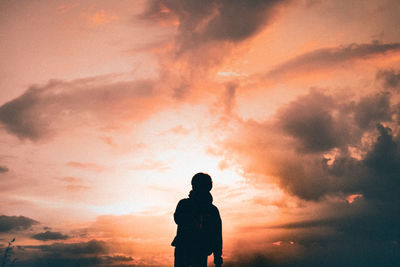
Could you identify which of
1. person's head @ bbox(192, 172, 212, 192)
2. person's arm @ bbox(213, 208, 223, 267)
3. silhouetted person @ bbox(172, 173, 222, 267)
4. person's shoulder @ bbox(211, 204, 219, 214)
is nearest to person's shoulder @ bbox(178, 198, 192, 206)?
silhouetted person @ bbox(172, 173, 222, 267)

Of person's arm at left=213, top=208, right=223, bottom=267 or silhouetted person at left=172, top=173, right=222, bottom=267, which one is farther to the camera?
person's arm at left=213, top=208, right=223, bottom=267

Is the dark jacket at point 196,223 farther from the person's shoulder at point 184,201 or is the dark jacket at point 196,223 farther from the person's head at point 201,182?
the person's head at point 201,182

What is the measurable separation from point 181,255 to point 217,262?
1.36 metres

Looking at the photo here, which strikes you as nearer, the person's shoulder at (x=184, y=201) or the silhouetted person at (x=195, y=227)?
the silhouetted person at (x=195, y=227)

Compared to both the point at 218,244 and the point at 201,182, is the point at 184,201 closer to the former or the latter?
the point at 201,182

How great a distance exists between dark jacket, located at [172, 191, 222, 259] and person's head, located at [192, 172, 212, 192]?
0.21 meters

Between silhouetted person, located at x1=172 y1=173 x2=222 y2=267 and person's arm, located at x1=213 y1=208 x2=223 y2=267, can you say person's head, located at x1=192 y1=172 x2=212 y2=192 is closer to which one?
silhouetted person, located at x1=172 y1=173 x2=222 y2=267

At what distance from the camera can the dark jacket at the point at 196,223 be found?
10578 millimetres

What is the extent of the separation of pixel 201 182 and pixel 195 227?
1.63 m

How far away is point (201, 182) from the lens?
34.6 ft

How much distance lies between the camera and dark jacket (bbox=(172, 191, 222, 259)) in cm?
1058

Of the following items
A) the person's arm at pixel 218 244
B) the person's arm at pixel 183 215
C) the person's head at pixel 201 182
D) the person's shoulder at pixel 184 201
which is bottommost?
the person's arm at pixel 218 244

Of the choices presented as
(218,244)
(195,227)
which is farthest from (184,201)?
(218,244)

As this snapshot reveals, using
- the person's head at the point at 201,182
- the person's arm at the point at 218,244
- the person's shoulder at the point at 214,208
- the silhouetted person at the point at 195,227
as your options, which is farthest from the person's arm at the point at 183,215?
the person's arm at the point at 218,244
